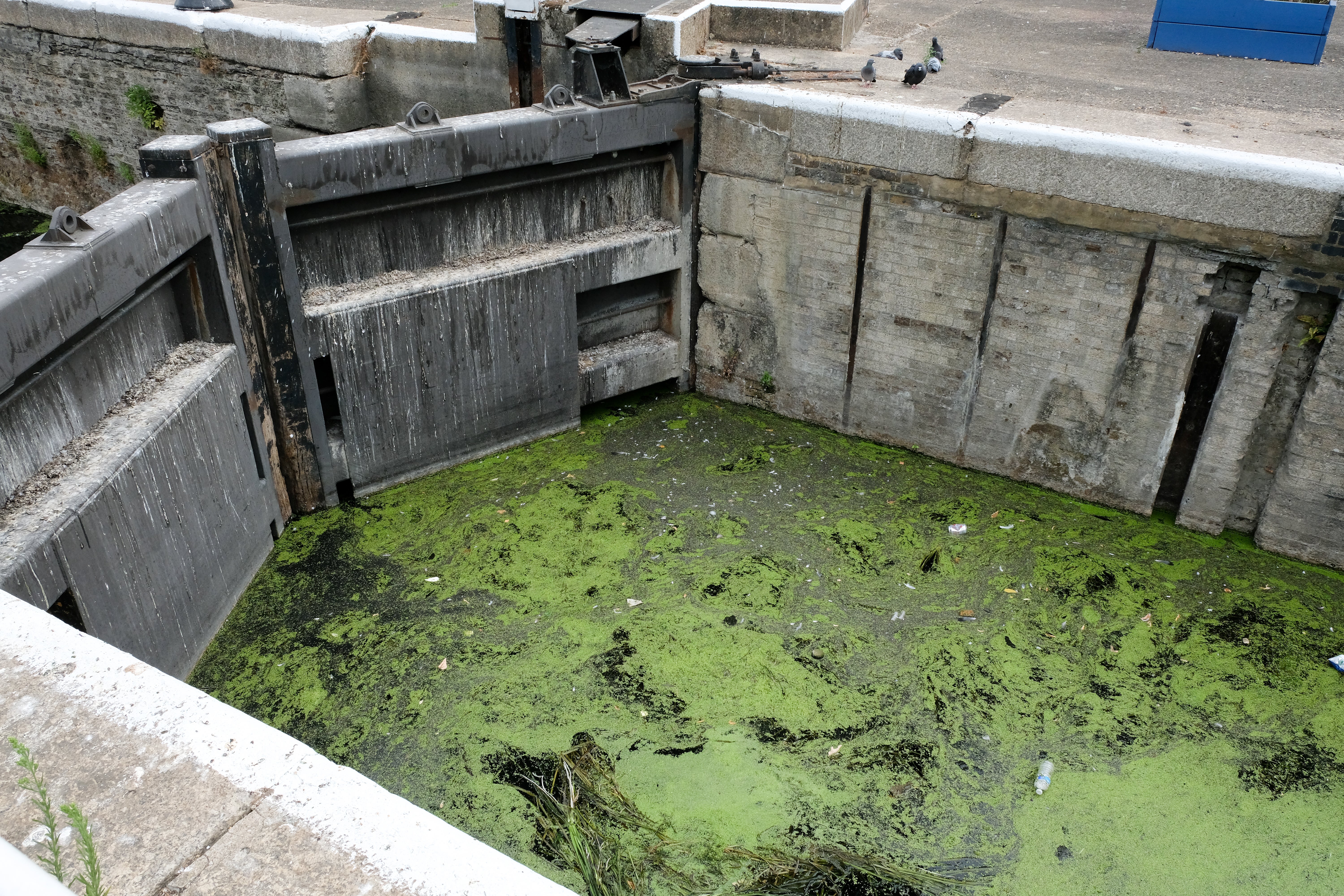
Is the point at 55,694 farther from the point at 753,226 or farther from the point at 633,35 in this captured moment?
the point at 633,35

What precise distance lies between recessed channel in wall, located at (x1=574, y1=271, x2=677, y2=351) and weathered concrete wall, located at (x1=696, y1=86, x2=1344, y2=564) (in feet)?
1.19

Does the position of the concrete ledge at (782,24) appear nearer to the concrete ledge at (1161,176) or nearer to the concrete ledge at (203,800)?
the concrete ledge at (1161,176)

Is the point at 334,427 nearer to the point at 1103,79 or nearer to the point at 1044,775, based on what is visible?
the point at 1044,775

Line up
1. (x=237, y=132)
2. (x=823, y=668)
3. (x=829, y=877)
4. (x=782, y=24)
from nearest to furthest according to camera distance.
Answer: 1. (x=829, y=877)
2. (x=823, y=668)
3. (x=237, y=132)
4. (x=782, y=24)

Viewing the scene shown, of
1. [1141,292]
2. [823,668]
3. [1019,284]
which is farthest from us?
[1019,284]

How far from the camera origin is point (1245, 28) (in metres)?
8.11

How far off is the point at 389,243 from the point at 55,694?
4.32 meters

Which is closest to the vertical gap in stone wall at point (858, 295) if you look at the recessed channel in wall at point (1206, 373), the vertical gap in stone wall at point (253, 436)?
the recessed channel in wall at point (1206, 373)

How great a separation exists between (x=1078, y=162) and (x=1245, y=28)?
12.5 feet

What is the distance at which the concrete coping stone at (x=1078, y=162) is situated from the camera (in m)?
5.25

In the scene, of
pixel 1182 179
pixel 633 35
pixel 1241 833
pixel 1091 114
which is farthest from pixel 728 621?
pixel 633 35

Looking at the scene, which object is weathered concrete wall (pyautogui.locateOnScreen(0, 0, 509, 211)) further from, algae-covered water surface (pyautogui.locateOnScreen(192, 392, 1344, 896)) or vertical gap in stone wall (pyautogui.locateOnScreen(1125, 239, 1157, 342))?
vertical gap in stone wall (pyautogui.locateOnScreen(1125, 239, 1157, 342))

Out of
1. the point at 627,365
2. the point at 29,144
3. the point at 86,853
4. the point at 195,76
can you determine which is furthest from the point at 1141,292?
the point at 29,144

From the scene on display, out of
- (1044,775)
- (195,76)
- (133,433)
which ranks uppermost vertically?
(195,76)
